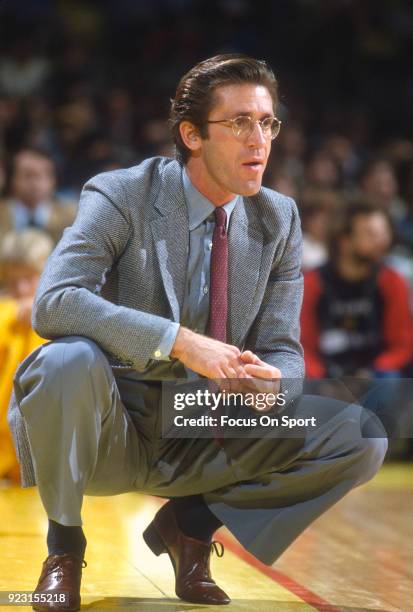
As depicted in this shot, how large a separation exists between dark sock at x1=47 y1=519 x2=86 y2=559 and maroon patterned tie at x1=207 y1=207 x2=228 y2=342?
0.56 metres

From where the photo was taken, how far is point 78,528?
8.17ft

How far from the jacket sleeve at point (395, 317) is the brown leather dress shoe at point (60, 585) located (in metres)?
3.33

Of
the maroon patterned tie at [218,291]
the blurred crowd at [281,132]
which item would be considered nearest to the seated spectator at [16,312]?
the blurred crowd at [281,132]

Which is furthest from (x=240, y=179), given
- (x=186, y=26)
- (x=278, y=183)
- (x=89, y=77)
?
(x=186, y=26)

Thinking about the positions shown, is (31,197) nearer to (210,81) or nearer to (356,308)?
(356,308)

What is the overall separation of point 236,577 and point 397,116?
21.4 feet

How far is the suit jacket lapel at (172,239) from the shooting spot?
2613 mm

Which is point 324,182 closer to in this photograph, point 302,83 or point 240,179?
point 302,83

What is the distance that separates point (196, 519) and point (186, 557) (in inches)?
3.9

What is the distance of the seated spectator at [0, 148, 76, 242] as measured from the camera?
230 inches

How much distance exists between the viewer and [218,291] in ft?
8.70

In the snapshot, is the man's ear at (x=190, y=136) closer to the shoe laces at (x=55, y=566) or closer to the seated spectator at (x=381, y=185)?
the shoe laces at (x=55, y=566)

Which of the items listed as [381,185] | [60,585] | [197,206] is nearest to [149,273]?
[197,206]

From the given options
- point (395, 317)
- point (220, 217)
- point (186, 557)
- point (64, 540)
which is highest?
point (220, 217)
